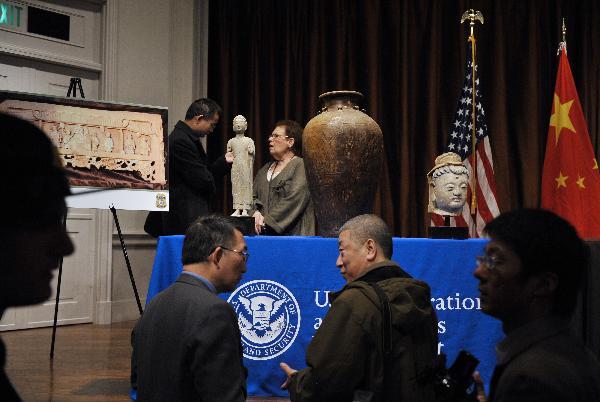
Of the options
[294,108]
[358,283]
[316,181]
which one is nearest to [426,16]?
[294,108]

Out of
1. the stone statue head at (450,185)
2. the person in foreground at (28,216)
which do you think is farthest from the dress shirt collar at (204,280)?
the stone statue head at (450,185)

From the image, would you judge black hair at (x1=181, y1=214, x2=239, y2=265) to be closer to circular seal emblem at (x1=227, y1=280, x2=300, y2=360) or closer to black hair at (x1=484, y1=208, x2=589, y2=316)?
black hair at (x1=484, y1=208, x2=589, y2=316)

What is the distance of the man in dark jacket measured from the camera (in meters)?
4.98

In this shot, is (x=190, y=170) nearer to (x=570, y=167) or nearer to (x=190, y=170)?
(x=190, y=170)

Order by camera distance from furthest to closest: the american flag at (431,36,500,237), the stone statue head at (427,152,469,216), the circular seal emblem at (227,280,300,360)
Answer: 1. the american flag at (431,36,500,237)
2. the stone statue head at (427,152,469,216)
3. the circular seal emblem at (227,280,300,360)

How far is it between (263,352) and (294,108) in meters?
4.55

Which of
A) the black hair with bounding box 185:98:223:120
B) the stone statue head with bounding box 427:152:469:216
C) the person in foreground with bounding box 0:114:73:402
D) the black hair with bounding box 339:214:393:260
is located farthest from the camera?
the black hair with bounding box 185:98:223:120

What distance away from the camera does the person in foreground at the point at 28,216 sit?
1.84 ft

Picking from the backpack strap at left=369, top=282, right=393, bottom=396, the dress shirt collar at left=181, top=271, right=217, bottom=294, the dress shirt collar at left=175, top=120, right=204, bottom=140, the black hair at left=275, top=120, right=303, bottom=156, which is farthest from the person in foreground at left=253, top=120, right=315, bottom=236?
the backpack strap at left=369, top=282, right=393, bottom=396

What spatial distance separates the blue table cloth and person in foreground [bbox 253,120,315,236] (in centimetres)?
82

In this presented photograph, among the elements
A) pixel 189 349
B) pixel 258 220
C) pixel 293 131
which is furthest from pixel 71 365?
pixel 189 349

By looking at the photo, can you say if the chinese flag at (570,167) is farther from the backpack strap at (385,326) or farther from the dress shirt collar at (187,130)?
the backpack strap at (385,326)

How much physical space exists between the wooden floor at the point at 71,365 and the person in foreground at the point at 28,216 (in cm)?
276

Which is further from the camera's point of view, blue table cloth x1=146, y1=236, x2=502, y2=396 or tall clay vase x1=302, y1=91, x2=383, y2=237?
tall clay vase x1=302, y1=91, x2=383, y2=237
